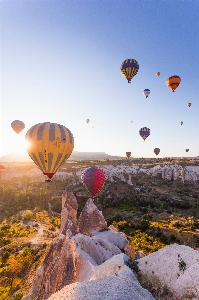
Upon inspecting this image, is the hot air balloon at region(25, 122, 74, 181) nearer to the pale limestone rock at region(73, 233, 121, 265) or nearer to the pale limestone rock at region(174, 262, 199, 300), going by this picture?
the pale limestone rock at region(73, 233, 121, 265)

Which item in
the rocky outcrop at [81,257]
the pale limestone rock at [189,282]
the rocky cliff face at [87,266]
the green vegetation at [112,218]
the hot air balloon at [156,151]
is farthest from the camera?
the hot air balloon at [156,151]

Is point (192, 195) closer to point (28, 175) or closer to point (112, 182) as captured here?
point (112, 182)

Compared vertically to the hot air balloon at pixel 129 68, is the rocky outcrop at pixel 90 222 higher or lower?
lower

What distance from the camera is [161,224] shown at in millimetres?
35156

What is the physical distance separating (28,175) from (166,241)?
5766cm

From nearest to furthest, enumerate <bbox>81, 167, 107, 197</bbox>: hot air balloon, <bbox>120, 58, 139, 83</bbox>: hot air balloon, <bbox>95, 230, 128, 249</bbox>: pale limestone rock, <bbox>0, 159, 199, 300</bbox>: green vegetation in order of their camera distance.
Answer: <bbox>95, 230, 128, 249</bbox>: pale limestone rock
<bbox>0, 159, 199, 300</bbox>: green vegetation
<bbox>81, 167, 107, 197</bbox>: hot air balloon
<bbox>120, 58, 139, 83</bbox>: hot air balloon

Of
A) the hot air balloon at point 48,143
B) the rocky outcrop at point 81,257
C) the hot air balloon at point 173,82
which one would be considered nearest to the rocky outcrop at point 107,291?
the rocky outcrop at point 81,257

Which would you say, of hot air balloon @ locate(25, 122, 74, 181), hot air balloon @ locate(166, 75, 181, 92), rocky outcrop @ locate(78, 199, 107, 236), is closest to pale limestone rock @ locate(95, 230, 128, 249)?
rocky outcrop @ locate(78, 199, 107, 236)

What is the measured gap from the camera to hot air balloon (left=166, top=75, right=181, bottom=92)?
36.4 meters

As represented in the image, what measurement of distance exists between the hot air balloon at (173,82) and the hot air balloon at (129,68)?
6.48 m

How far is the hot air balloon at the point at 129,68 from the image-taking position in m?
34.4

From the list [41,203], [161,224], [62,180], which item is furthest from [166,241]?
[62,180]

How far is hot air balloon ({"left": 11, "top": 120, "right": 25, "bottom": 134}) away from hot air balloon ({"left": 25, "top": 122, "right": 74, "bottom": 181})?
79.4 feet

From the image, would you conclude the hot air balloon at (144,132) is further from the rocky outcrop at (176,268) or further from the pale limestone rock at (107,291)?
the pale limestone rock at (107,291)
